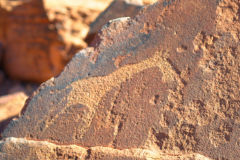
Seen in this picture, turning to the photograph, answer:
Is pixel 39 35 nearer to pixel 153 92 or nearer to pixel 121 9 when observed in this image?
pixel 121 9

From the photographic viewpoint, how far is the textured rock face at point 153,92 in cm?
91

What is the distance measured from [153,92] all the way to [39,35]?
303cm

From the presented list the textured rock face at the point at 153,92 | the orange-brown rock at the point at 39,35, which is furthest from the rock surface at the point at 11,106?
the orange-brown rock at the point at 39,35

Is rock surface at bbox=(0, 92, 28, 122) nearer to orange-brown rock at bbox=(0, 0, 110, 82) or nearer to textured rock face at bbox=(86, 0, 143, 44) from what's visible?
textured rock face at bbox=(86, 0, 143, 44)

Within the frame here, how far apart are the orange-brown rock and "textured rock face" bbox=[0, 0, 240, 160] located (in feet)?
→ 8.07

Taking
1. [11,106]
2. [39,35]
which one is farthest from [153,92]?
[39,35]

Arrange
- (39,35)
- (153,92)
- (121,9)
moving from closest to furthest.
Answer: (153,92)
(121,9)
(39,35)

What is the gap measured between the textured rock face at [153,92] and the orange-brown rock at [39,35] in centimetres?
246

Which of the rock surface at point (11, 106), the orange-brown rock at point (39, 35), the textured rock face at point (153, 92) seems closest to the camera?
the textured rock face at point (153, 92)

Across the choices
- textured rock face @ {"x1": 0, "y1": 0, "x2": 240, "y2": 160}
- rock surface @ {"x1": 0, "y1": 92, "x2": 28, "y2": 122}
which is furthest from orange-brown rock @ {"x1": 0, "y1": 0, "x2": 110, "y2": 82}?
textured rock face @ {"x1": 0, "y1": 0, "x2": 240, "y2": 160}

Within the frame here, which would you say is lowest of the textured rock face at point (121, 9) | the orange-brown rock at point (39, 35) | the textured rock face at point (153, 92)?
the textured rock face at point (153, 92)

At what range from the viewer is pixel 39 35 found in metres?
3.74

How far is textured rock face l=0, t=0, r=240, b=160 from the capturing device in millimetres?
905

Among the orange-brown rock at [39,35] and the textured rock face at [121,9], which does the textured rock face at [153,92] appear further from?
the orange-brown rock at [39,35]
